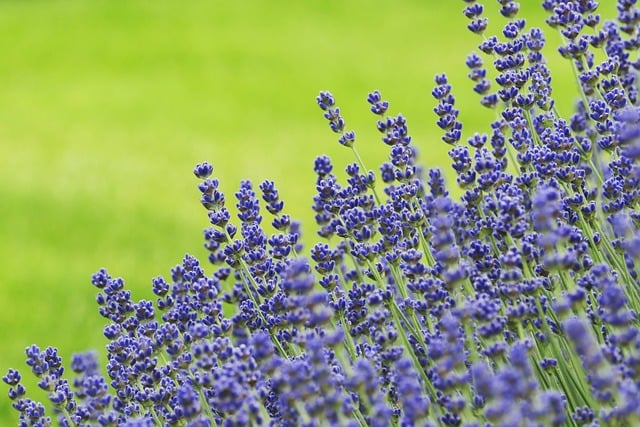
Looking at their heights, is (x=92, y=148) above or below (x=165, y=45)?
below

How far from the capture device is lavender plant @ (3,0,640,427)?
62.8 inches

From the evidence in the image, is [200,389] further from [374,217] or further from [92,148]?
[92,148]

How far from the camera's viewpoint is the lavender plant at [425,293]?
1.59 meters

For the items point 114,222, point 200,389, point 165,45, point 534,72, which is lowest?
point 200,389

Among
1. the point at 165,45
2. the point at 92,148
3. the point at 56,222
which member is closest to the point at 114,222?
the point at 56,222

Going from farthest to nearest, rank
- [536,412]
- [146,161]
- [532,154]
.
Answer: [146,161]
[532,154]
[536,412]

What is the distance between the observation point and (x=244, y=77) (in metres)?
13.9

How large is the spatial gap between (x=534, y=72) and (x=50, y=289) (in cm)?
494

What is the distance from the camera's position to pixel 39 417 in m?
2.15

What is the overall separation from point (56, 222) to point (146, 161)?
2.21m

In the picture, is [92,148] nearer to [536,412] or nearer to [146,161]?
[146,161]

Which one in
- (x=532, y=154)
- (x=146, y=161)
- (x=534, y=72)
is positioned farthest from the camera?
(x=146, y=161)

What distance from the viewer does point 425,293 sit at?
189 centimetres

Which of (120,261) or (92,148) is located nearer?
(120,261)
